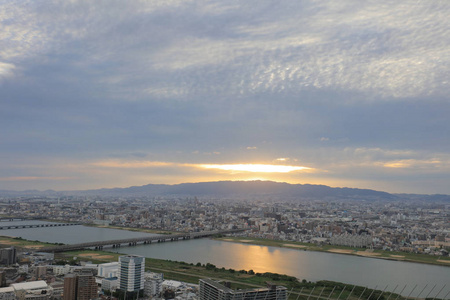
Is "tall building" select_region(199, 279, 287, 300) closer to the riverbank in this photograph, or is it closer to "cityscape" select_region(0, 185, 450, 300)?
"cityscape" select_region(0, 185, 450, 300)

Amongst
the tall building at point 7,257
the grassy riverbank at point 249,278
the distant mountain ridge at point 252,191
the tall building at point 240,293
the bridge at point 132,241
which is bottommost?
the bridge at point 132,241

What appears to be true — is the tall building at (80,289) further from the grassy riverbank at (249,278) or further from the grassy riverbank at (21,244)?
the grassy riverbank at (21,244)

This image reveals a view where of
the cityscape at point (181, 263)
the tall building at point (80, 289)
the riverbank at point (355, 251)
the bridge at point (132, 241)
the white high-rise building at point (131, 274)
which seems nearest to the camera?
the tall building at point (80, 289)

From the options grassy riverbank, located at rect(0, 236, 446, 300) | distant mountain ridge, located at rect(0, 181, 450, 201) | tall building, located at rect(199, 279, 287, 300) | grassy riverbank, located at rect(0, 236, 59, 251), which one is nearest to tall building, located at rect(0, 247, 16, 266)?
grassy riverbank, located at rect(0, 236, 446, 300)

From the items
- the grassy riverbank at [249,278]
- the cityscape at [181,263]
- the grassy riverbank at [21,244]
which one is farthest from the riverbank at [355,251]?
the grassy riverbank at [21,244]

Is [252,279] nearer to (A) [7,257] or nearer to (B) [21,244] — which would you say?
(A) [7,257]

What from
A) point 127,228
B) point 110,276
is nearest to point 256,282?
point 110,276

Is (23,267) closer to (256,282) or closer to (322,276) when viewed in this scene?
(256,282)
